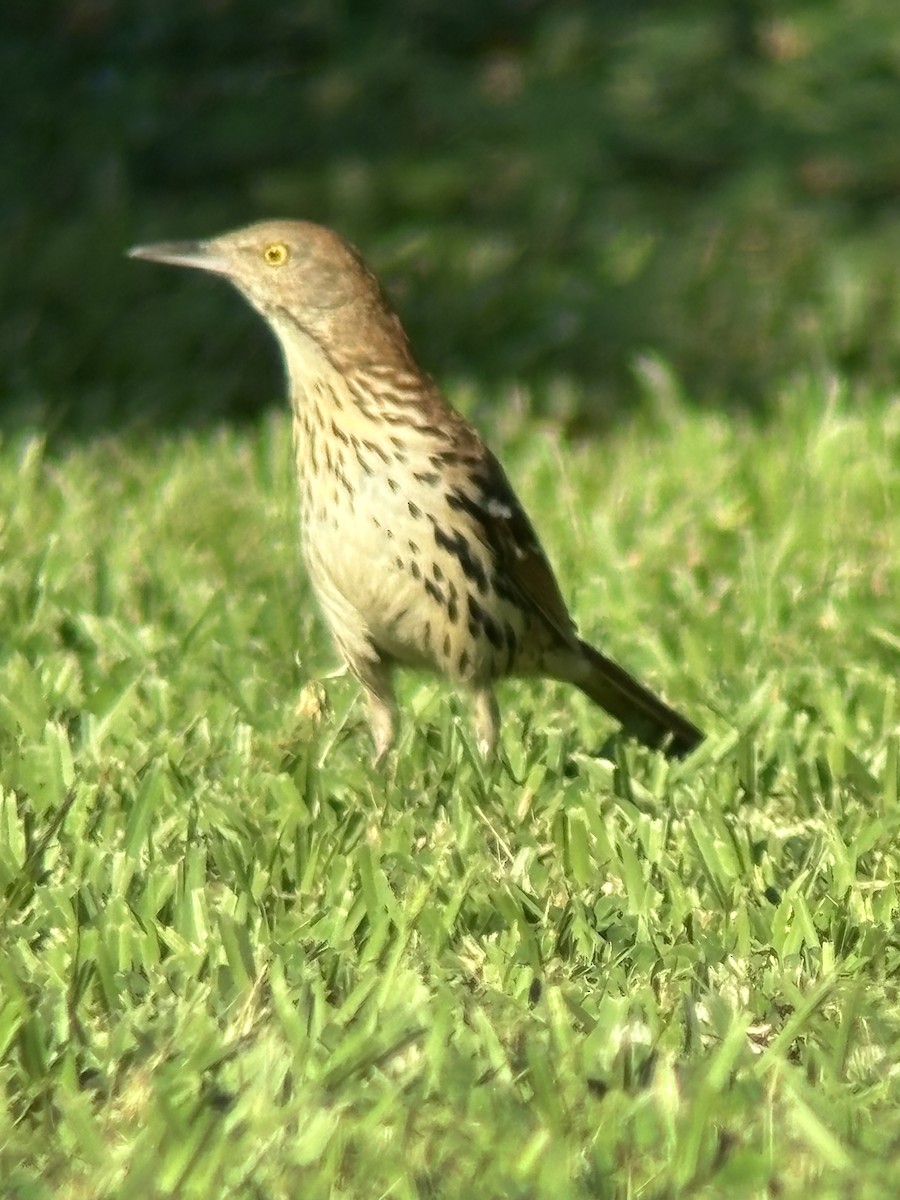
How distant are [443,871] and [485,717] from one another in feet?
3.43

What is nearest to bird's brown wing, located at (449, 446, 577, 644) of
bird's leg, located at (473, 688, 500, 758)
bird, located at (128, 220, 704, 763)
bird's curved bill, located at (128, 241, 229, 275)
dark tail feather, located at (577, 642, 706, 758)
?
bird, located at (128, 220, 704, 763)

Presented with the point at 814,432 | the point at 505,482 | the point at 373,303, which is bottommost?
the point at 814,432

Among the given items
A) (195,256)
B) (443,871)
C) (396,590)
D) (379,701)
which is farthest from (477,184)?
(443,871)

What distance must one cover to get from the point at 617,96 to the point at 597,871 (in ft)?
25.1

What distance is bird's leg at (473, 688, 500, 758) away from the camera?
227 inches

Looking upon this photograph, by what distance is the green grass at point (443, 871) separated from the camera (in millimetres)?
3670

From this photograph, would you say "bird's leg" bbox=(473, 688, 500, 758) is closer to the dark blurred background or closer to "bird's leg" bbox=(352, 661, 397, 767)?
"bird's leg" bbox=(352, 661, 397, 767)

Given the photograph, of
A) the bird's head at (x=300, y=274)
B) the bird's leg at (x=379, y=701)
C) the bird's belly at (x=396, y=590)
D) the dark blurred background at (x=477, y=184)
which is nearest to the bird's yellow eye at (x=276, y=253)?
the bird's head at (x=300, y=274)

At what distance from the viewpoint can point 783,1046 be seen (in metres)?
4.00

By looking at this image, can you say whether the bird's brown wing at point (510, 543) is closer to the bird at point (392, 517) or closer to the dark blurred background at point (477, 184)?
the bird at point (392, 517)

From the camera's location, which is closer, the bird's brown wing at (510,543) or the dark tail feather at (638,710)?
the bird's brown wing at (510,543)

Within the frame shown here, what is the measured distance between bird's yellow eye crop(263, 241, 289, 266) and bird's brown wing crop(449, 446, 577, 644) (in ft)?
2.15

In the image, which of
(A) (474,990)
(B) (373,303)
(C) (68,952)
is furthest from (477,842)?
(B) (373,303)

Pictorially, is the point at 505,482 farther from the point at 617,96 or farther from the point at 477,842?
the point at 617,96
